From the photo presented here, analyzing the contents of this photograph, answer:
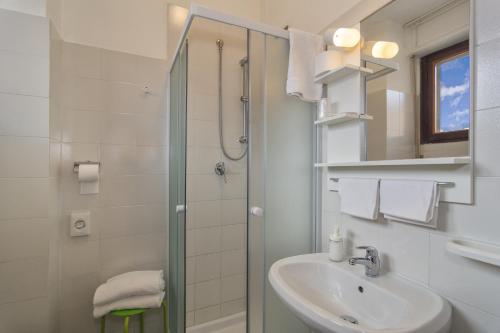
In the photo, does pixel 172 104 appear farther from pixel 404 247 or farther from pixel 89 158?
pixel 404 247

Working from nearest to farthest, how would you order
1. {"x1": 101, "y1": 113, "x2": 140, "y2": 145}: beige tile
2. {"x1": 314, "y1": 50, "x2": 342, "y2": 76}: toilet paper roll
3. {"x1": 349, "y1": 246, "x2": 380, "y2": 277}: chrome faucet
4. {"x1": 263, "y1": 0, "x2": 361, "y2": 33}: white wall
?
{"x1": 349, "y1": 246, "x2": 380, "y2": 277}: chrome faucet < {"x1": 314, "y1": 50, "x2": 342, "y2": 76}: toilet paper roll < {"x1": 263, "y1": 0, "x2": 361, "y2": 33}: white wall < {"x1": 101, "y1": 113, "x2": 140, "y2": 145}: beige tile

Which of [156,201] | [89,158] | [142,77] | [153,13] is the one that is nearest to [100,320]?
[156,201]

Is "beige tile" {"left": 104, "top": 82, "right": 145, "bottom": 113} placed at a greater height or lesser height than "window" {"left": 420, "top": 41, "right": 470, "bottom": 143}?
greater

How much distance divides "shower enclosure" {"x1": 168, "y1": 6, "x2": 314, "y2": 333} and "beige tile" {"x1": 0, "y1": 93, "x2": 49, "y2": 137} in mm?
698

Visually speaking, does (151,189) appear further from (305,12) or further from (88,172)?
(305,12)

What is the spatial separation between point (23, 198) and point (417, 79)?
1937mm

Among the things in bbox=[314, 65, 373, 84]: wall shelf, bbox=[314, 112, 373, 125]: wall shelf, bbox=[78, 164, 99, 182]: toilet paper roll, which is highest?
bbox=[314, 65, 373, 84]: wall shelf

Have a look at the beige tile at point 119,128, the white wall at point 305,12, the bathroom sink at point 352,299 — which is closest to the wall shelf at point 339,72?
the white wall at point 305,12

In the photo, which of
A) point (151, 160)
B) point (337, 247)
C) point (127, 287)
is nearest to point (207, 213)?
point (151, 160)

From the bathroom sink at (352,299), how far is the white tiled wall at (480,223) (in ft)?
0.22

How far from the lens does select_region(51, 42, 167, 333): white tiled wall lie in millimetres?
1587

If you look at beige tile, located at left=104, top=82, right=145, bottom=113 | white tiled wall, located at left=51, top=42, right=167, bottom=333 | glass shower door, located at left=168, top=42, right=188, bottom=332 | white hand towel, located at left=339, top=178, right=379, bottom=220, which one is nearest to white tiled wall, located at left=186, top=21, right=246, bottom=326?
glass shower door, located at left=168, top=42, right=188, bottom=332

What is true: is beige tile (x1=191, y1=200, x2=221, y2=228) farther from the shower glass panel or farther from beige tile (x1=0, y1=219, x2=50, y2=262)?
beige tile (x1=0, y1=219, x2=50, y2=262)

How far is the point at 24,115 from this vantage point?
132cm
